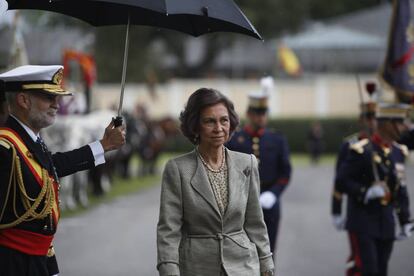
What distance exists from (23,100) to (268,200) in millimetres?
3539

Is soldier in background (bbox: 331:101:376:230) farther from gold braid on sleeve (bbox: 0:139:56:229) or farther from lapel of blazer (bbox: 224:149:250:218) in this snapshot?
gold braid on sleeve (bbox: 0:139:56:229)

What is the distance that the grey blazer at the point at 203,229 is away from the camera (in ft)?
15.7

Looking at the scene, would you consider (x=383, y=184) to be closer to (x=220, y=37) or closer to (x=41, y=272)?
(x=41, y=272)

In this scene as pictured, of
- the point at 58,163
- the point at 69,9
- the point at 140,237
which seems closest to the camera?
the point at 58,163

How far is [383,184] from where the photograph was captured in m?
7.86

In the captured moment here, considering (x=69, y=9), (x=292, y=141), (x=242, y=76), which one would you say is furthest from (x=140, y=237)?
(x=242, y=76)

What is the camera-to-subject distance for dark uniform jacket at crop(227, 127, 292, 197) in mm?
8445

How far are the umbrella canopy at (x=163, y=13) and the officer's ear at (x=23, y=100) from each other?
23.0 inches

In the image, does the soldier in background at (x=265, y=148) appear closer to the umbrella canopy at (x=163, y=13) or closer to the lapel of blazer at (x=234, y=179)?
the umbrella canopy at (x=163, y=13)

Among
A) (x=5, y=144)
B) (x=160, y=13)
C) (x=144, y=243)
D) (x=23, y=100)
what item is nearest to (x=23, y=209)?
(x=5, y=144)

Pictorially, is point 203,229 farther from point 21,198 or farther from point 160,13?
point 160,13

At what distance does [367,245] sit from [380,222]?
0.21 metres

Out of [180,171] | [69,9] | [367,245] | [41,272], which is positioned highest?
[69,9]

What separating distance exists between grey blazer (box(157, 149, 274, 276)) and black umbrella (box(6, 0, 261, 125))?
2.04ft
